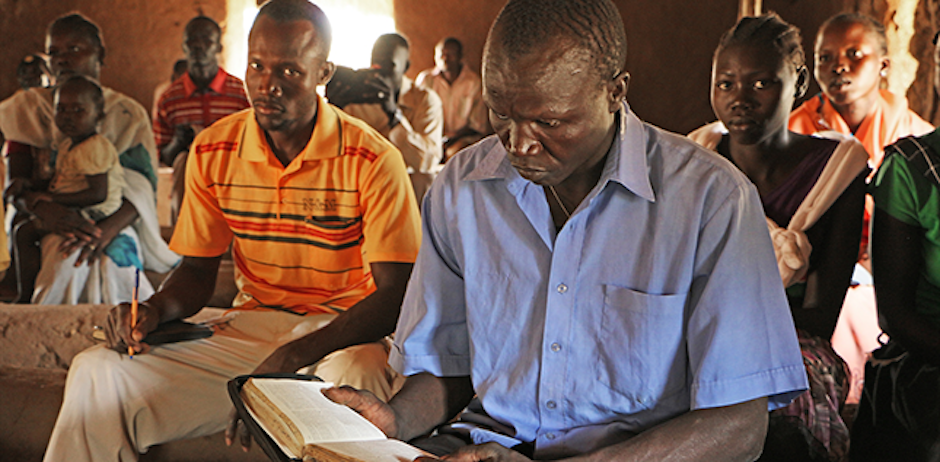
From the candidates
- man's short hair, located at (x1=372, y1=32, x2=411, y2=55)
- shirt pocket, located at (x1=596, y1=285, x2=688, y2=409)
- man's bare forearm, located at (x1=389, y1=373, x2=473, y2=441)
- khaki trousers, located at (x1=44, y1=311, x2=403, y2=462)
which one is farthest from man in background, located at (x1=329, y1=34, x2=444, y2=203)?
shirt pocket, located at (x1=596, y1=285, x2=688, y2=409)

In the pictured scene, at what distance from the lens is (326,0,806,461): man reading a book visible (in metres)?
1.21

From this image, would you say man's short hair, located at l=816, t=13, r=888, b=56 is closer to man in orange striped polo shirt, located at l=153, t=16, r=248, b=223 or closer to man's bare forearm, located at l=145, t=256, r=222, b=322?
man's bare forearm, located at l=145, t=256, r=222, b=322

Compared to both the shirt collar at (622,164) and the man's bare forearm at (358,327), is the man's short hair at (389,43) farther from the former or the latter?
the shirt collar at (622,164)

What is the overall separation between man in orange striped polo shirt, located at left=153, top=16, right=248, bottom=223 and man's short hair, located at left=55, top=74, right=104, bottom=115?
52.0 inches

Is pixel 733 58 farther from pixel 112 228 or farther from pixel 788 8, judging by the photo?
pixel 788 8

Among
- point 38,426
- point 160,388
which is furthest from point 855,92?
point 38,426

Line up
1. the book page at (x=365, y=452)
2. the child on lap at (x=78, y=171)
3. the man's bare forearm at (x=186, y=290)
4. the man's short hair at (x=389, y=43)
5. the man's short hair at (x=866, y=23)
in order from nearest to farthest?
the book page at (x=365, y=452) < the man's bare forearm at (x=186, y=290) < the man's short hair at (x=866, y=23) < the child on lap at (x=78, y=171) < the man's short hair at (x=389, y=43)

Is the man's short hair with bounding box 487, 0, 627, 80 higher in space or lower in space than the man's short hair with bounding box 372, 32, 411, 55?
lower

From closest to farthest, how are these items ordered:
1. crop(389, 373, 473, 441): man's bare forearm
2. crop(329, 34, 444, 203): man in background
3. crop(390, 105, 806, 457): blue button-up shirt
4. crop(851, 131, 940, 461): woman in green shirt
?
crop(390, 105, 806, 457): blue button-up shirt
crop(389, 373, 473, 441): man's bare forearm
crop(851, 131, 940, 461): woman in green shirt
crop(329, 34, 444, 203): man in background

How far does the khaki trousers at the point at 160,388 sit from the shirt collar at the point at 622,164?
0.79 meters

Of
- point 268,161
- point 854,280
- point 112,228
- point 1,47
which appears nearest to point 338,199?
point 268,161

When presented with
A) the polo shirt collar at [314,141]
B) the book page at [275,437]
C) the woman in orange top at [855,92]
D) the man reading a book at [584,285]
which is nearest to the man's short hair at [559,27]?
the man reading a book at [584,285]

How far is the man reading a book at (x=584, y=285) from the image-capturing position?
3.97ft

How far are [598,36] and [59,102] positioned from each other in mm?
3293
